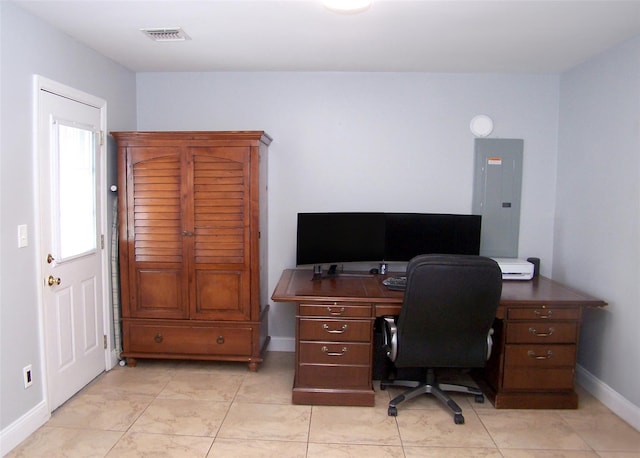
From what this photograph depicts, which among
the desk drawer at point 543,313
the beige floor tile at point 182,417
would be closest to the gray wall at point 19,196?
the beige floor tile at point 182,417

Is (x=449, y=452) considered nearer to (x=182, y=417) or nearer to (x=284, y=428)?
(x=284, y=428)

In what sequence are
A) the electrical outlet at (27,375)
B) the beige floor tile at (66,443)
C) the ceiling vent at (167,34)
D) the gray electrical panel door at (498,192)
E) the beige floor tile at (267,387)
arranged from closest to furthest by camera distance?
the beige floor tile at (66,443)
the electrical outlet at (27,375)
the ceiling vent at (167,34)
the beige floor tile at (267,387)
the gray electrical panel door at (498,192)

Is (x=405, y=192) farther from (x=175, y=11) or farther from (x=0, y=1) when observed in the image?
(x=0, y=1)

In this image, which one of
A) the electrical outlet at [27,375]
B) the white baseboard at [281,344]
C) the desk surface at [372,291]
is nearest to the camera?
the electrical outlet at [27,375]

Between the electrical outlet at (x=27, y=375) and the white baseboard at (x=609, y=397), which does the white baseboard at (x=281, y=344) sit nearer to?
the electrical outlet at (x=27, y=375)

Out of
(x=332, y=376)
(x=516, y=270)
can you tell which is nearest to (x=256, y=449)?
(x=332, y=376)

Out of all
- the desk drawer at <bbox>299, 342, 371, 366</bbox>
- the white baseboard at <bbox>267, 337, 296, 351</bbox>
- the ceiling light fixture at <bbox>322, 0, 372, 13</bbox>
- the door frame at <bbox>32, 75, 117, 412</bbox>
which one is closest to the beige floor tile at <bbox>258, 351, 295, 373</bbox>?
the white baseboard at <bbox>267, 337, 296, 351</bbox>

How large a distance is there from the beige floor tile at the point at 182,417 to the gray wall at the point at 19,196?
0.62m

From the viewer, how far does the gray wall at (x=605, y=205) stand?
2707 millimetres

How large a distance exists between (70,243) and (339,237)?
5.94 ft

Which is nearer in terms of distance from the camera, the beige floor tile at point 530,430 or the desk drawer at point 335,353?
the beige floor tile at point 530,430

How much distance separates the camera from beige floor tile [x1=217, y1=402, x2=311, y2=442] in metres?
2.52

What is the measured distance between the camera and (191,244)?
328cm

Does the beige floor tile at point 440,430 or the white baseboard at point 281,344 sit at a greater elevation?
the white baseboard at point 281,344
